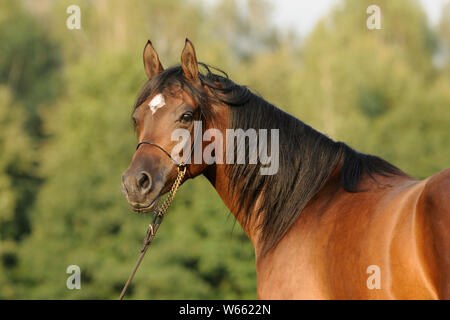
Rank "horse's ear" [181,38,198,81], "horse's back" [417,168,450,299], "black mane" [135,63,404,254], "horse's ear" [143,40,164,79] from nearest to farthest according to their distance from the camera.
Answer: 1. "horse's back" [417,168,450,299]
2. "black mane" [135,63,404,254]
3. "horse's ear" [181,38,198,81]
4. "horse's ear" [143,40,164,79]

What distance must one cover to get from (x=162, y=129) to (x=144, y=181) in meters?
0.39

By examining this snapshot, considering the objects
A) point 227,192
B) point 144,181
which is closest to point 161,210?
point 144,181

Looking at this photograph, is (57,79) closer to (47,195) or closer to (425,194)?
(47,195)

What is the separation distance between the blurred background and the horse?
50.2 feet

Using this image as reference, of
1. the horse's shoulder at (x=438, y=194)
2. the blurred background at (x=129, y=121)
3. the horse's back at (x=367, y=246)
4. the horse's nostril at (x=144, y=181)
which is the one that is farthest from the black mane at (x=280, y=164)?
the blurred background at (x=129, y=121)

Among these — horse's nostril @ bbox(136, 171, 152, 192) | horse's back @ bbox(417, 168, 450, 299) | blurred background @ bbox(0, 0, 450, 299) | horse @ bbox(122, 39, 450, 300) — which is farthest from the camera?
blurred background @ bbox(0, 0, 450, 299)

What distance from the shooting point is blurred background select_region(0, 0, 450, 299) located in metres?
25.0

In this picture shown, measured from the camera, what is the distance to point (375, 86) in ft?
98.9

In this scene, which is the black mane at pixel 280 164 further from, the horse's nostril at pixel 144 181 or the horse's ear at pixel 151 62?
the horse's nostril at pixel 144 181

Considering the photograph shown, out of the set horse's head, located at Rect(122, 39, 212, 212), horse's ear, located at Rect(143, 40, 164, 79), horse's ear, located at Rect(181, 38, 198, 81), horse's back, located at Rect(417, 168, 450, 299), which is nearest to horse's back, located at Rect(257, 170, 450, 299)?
horse's back, located at Rect(417, 168, 450, 299)

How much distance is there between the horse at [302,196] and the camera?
10.1 ft

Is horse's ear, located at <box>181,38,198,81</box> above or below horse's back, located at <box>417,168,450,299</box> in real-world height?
above
